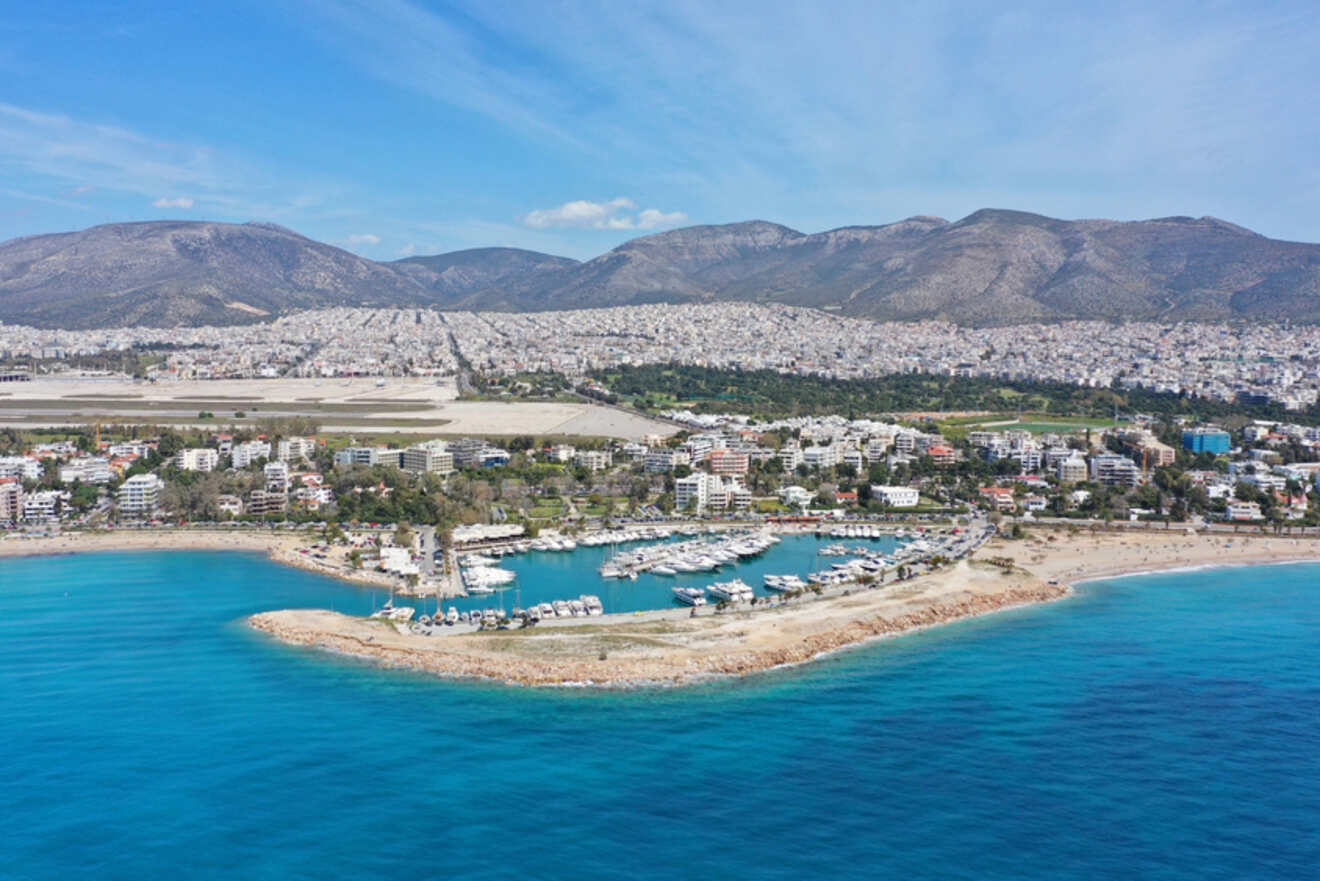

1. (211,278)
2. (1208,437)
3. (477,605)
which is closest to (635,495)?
(477,605)

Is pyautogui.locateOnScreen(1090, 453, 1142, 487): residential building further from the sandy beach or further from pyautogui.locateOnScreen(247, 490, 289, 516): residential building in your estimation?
pyautogui.locateOnScreen(247, 490, 289, 516): residential building

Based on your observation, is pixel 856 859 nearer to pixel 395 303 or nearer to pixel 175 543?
pixel 175 543

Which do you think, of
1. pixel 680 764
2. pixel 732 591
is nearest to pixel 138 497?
pixel 732 591

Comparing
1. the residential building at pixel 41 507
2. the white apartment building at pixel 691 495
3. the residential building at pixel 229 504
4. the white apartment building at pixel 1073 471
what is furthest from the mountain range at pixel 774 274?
the residential building at pixel 41 507

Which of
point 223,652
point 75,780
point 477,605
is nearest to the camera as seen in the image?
point 75,780

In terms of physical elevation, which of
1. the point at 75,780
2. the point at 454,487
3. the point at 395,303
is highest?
the point at 395,303

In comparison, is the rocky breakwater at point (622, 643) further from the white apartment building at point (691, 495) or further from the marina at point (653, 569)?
the white apartment building at point (691, 495)

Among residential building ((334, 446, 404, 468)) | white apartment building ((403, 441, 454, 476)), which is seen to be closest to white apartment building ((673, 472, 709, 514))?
white apartment building ((403, 441, 454, 476))
